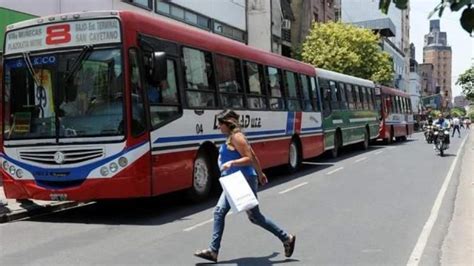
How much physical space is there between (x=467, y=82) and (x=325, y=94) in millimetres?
28933

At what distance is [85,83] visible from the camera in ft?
31.2

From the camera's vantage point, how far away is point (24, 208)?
10.4 meters

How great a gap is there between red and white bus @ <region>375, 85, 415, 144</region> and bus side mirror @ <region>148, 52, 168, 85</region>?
837 inches

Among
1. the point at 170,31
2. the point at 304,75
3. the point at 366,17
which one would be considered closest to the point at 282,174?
the point at 304,75

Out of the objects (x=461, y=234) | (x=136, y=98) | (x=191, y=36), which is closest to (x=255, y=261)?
(x=461, y=234)

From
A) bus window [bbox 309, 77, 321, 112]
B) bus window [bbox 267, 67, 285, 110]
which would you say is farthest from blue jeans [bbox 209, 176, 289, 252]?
bus window [bbox 309, 77, 321, 112]

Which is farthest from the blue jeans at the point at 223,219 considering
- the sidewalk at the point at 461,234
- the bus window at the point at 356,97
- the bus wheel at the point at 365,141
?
the bus wheel at the point at 365,141

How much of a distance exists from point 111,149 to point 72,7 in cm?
973

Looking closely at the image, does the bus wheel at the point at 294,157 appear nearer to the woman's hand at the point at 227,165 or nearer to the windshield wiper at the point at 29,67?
the windshield wiper at the point at 29,67

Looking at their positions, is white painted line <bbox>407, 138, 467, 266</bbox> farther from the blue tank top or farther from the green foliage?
the green foliage

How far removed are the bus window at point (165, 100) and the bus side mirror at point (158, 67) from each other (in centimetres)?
28

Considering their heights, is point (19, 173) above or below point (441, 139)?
above

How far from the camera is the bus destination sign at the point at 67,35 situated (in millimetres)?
9461

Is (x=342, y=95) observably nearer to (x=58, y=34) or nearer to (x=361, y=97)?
(x=361, y=97)
